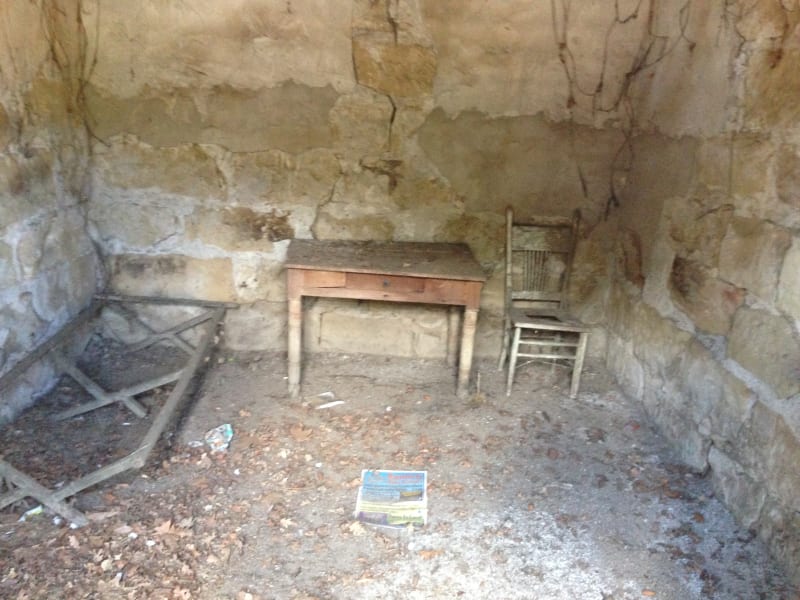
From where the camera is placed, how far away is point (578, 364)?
117 inches

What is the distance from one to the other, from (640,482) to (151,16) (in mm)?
3092

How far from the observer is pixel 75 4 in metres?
2.76

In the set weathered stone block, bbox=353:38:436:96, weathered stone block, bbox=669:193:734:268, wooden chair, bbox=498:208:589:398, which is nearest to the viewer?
weathered stone block, bbox=669:193:734:268

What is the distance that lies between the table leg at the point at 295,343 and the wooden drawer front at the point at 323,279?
0.10m

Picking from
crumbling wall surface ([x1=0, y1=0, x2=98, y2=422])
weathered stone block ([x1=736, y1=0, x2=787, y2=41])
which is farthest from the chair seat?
crumbling wall surface ([x1=0, y1=0, x2=98, y2=422])

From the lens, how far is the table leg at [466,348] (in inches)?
108

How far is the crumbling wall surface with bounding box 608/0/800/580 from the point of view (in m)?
1.90

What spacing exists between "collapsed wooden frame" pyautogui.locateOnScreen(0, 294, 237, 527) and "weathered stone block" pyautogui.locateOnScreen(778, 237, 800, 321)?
225cm

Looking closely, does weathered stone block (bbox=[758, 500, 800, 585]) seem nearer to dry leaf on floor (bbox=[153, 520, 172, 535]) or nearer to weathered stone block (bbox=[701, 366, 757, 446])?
weathered stone block (bbox=[701, 366, 757, 446])

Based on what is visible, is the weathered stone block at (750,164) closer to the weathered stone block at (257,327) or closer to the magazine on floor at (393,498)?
the magazine on floor at (393,498)

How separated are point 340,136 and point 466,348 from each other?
1.28 meters

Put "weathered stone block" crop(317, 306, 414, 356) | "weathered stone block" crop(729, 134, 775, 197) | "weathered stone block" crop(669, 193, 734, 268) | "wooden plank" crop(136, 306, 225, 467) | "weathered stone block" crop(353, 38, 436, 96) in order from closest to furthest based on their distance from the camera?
"weathered stone block" crop(729, 134, 775, 197) → "wooden plank" crop(136, 306, 225, 467) → "weathered stone block" crop(669, 193, 734, 268) → "weathered stone block" crop(353, 38, 436, 96) → "weathered stone block" crop(317, 306, 414, 356)

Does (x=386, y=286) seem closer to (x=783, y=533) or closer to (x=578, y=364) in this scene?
(x=578, y=364)

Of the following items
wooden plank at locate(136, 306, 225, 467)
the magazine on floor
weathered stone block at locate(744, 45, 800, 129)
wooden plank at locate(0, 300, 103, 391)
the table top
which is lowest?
the magazine on floor
